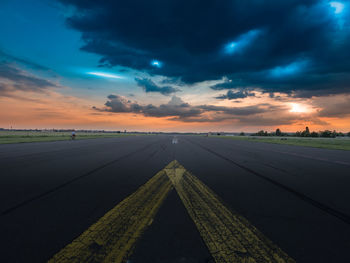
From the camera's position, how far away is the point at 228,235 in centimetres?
297

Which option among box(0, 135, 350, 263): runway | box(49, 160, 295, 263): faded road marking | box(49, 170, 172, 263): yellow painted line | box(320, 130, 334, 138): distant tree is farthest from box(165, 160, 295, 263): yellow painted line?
box(320, 130, 334, 138): distant tree

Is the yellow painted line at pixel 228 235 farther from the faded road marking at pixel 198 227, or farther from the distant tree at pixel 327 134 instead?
the distant tree at pixel 327 134

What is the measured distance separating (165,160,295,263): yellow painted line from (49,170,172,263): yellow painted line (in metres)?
0.95

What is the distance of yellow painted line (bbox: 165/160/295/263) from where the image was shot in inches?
95.8

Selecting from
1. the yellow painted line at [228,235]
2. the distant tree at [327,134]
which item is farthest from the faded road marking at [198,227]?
the distant tree at [327,134]

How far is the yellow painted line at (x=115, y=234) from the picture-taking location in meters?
2.43

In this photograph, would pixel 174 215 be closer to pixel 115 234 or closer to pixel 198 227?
pixel 198 227

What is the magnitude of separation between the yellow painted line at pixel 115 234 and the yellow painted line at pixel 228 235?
3.11 ft

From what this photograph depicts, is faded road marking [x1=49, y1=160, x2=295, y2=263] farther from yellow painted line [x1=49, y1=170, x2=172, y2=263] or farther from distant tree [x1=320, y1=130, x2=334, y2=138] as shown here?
distant tree [x1=320, y1=130, x2=334, y2=138]

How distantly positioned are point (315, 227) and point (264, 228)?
1005 millimetres

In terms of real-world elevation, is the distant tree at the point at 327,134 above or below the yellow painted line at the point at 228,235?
above

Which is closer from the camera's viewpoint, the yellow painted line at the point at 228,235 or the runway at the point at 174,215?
the yellow painted line at the point at 228,235

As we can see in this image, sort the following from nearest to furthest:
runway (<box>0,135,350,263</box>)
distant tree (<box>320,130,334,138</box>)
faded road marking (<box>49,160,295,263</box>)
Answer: faded road marking (<box>49,160,295,263</box>) → runway (<box>0,135,350,263</box>) → distant tree (<box>320,130,334,138</box>)

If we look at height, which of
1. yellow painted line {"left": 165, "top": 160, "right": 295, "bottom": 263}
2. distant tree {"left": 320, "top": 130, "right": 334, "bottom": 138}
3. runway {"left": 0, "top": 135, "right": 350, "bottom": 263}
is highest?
distant tree {"left": 320, "top": 130, "right": 334, "bottom": 138}
